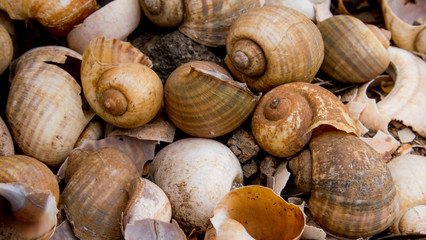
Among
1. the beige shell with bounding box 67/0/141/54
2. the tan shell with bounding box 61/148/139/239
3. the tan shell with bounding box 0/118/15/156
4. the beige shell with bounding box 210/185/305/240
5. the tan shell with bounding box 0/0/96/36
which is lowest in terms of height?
the beige shell with bounding box 210/185/305/240

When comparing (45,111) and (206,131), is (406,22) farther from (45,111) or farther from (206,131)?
(45,111)

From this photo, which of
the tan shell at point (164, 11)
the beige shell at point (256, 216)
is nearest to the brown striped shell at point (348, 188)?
the beige shell at point (256, 216)

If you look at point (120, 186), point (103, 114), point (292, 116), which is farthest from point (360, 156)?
point (103, 114)

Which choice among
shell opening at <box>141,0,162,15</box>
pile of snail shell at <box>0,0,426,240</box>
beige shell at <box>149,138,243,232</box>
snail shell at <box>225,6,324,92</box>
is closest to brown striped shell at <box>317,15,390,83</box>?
pile of snail shell at <box>0,0,426,240</box>

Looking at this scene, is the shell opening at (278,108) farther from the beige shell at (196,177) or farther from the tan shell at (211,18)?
the tan shell at (211,18)

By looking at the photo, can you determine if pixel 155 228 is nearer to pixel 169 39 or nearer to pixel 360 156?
pixel 360 156

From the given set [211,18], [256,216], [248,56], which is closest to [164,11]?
[211,18]

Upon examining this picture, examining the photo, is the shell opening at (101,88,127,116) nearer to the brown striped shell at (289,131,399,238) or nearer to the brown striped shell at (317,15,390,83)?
the brown striped shell at (289,131,399,238)
